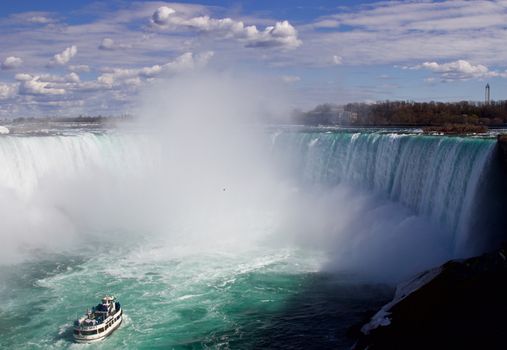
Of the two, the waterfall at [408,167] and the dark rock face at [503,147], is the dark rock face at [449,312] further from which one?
the dark rock face at [503,147]

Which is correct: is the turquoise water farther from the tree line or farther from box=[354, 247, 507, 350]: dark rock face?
the tree line

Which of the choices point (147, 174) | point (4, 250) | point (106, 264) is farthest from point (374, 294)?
point (147, 174)

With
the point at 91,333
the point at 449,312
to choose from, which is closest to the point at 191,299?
the point at 91,333

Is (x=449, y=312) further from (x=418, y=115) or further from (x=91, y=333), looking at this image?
(x=418, y=115)

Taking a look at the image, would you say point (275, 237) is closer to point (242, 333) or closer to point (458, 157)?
point (458, 157)

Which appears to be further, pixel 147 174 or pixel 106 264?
pixel 147 174

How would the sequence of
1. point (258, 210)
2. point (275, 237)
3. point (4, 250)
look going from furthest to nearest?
point (258, 210)
point (275, 237)
point (4, 250)
